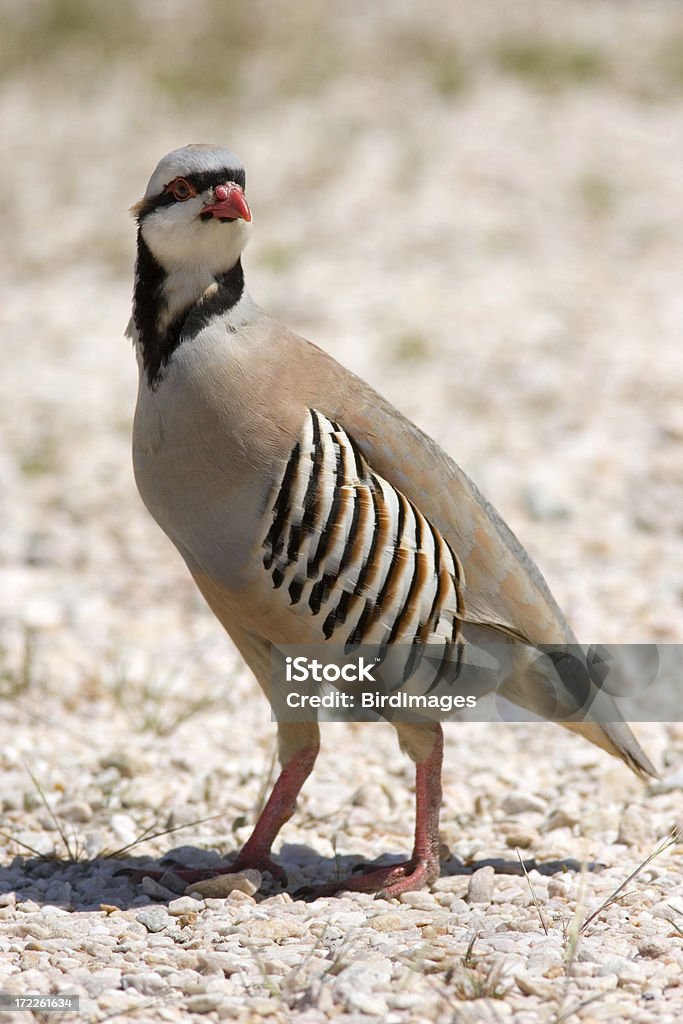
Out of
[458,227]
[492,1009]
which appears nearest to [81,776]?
[492,1009]

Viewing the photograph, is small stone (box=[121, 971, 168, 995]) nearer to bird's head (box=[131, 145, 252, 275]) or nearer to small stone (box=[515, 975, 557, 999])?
small stone (box=[515, 975, 557, 999])

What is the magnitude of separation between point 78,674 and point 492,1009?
10.9 feet

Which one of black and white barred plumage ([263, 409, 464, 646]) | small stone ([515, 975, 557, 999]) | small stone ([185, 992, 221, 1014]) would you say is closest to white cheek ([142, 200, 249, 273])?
black and white barred plumage ([263, 409, 464, 646])

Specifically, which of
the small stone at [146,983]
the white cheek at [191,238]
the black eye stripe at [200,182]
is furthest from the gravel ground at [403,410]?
the black eye stripe at [200,182]

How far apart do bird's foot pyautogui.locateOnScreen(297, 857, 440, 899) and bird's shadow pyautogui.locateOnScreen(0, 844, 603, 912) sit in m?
0.07

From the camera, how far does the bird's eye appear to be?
351cm

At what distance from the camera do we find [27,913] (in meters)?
3.48

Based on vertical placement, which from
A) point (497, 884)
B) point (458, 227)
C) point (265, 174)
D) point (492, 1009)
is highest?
point (265, 174)

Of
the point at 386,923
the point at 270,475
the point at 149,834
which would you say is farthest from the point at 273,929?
the point at 270,475

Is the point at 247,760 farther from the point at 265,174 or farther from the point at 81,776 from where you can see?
the point at 265,174

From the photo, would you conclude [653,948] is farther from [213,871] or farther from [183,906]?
[213,871]

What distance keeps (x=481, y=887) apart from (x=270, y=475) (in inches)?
51.8

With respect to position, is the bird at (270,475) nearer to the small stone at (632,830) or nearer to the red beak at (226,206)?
the red beak at (226,206)

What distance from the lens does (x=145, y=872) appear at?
386 cm
